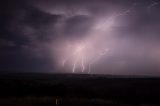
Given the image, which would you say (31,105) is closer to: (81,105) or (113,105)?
(81,105)

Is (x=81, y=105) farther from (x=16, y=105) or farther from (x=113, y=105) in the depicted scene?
(x=16, y=105)

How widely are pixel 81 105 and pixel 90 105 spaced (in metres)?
1.23

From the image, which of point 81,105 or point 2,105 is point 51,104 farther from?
point 2,105

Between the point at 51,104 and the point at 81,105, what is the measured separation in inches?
140

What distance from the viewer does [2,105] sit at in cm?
2478

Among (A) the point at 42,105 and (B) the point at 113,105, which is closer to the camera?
(A) the point at 42,105

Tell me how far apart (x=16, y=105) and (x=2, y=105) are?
58.0 inches

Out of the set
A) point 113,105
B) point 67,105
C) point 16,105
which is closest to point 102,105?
point 113,105

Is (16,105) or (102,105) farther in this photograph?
(102,105)

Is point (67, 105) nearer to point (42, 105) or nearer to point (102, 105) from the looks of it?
point (42, 105)

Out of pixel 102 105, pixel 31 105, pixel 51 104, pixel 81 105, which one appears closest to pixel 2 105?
pixel 31 105

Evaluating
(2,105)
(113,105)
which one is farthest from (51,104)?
(113,105)

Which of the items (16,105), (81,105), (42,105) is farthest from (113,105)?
(16,105)

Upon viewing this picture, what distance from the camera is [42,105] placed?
85.3 feet
